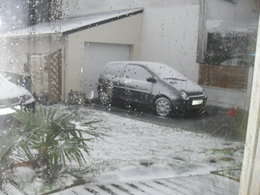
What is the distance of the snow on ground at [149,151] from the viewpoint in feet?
3.77

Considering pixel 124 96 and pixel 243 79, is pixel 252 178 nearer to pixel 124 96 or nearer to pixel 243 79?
pixel 243 79

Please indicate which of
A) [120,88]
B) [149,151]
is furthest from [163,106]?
[149,151]

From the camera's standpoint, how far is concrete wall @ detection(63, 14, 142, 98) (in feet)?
3.20

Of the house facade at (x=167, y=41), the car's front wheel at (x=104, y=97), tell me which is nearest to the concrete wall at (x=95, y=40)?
the house facade at (x=167, y=41)

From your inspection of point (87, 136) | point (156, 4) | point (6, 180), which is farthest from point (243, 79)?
point (6, 180)

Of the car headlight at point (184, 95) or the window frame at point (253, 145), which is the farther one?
→ the car headlight at point (184, 95)

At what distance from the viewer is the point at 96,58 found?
Answer: 1045 mm

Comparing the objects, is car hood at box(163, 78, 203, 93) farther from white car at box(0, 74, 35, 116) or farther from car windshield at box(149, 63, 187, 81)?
white car at box(0, 74, 35, 116)

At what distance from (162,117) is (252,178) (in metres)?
0.50

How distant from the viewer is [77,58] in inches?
39.7

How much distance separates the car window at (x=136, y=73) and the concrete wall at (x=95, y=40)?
4cm

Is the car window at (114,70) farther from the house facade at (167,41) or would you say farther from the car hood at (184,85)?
the car hood at (184,85)

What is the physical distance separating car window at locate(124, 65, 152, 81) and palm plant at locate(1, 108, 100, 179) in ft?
1.00

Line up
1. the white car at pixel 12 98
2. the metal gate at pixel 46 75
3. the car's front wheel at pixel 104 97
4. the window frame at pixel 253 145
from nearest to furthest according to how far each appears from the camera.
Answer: the window frame at pixel 253 145 → the white car at pixel 12 98 → the metal gate at pixel 46 75 → the car's front wheel at pixel 104 97
